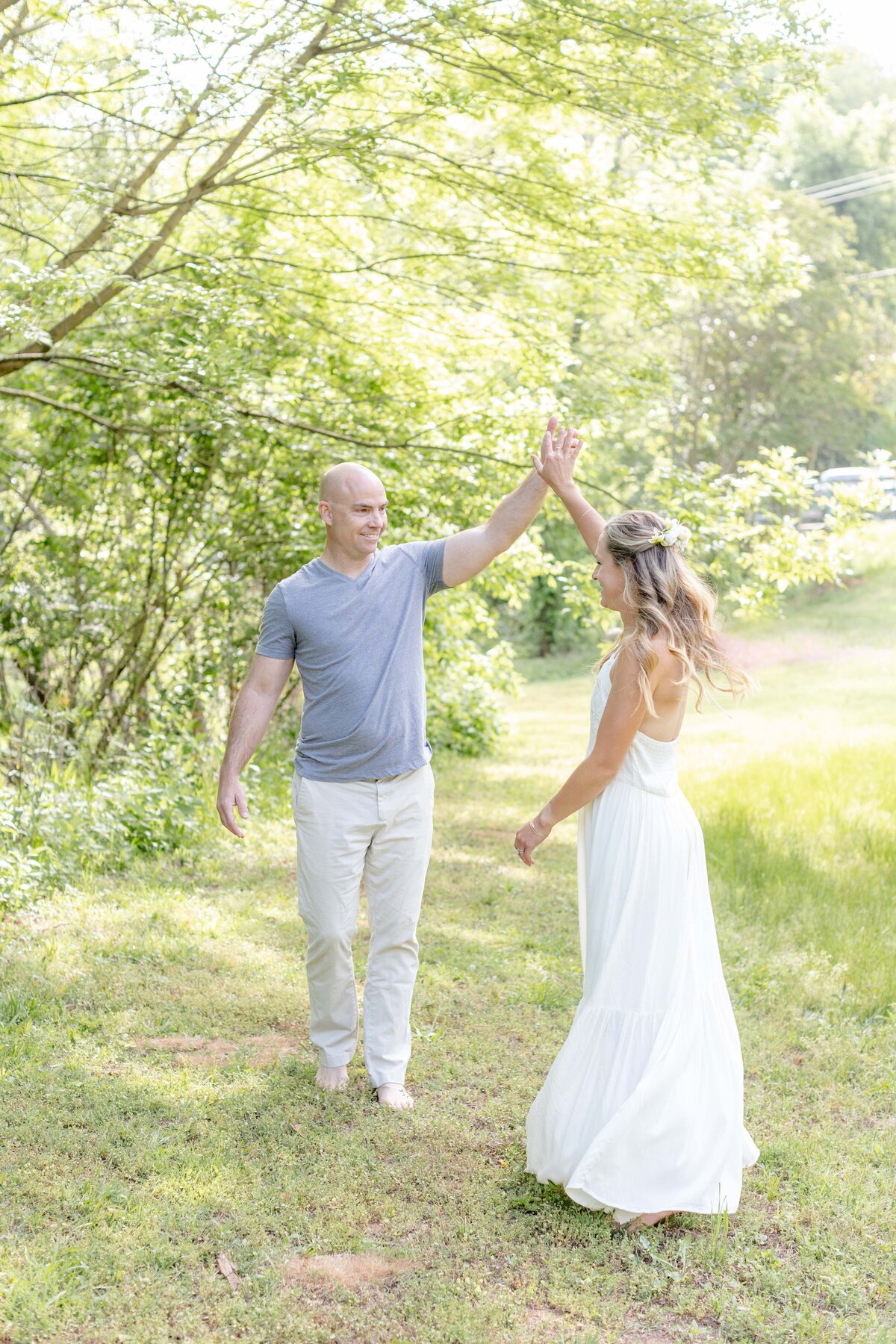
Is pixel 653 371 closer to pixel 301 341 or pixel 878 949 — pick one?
pixel 301 341

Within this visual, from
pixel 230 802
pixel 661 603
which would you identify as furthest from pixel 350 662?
pixel 661 603

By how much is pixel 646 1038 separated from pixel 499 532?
1.60m

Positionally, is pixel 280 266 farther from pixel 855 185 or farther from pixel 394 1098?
pixel 855 185

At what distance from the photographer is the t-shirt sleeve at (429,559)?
4023mm

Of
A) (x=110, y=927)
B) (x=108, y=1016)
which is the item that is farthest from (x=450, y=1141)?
(x=110, y=927)

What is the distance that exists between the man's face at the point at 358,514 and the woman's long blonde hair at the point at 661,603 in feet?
2.78

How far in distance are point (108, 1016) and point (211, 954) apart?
0.80 metres

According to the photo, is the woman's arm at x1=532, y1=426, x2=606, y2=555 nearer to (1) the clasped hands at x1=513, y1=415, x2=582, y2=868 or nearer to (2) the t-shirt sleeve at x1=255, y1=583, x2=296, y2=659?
(1) the clasped hands at x1=513, y1=415, x2=582, y2=868

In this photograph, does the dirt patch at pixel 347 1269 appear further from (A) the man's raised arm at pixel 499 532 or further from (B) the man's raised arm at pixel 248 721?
(A) the man's raised arm at pixel 499 532

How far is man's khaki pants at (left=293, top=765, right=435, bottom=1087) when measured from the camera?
388 cm

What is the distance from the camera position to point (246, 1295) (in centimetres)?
287

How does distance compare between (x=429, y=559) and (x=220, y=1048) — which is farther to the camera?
(x=220, y=1048)

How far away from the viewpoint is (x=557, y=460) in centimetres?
359

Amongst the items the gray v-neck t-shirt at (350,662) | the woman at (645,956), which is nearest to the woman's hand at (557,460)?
the woman at (645,956)
